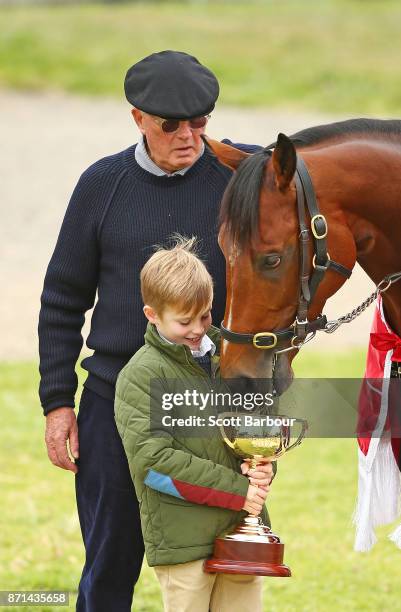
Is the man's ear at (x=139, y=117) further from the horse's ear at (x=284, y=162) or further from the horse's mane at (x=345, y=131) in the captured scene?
the horse's ear at (x=284, y=162)

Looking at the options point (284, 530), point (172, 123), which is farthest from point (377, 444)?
point (284, 530)

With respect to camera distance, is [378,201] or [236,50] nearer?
[378,201]

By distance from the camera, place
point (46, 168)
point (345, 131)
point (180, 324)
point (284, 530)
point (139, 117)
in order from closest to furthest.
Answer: point (180, 324) → point (345, 131) → point (139, 117) → point (284, 530) → point (46, 168)

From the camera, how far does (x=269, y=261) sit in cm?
307

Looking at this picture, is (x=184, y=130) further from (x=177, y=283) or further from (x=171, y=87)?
(x=177, y=283)

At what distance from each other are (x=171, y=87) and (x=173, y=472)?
1106mm

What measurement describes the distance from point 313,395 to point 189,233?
10.7 ft

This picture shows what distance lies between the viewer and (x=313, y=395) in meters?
6.69

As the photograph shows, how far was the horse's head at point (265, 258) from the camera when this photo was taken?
306 cm

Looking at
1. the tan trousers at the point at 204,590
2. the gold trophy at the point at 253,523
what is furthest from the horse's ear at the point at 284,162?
the tan trousers at the point at 204,590

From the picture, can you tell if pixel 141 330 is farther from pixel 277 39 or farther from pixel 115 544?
pixel 277 39

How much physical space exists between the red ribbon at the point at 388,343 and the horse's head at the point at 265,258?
16.4 inches

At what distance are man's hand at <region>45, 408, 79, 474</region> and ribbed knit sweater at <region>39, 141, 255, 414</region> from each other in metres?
0.03

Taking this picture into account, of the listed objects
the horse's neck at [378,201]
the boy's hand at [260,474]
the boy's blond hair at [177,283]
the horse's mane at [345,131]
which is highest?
the horse's mane at [345,131]
